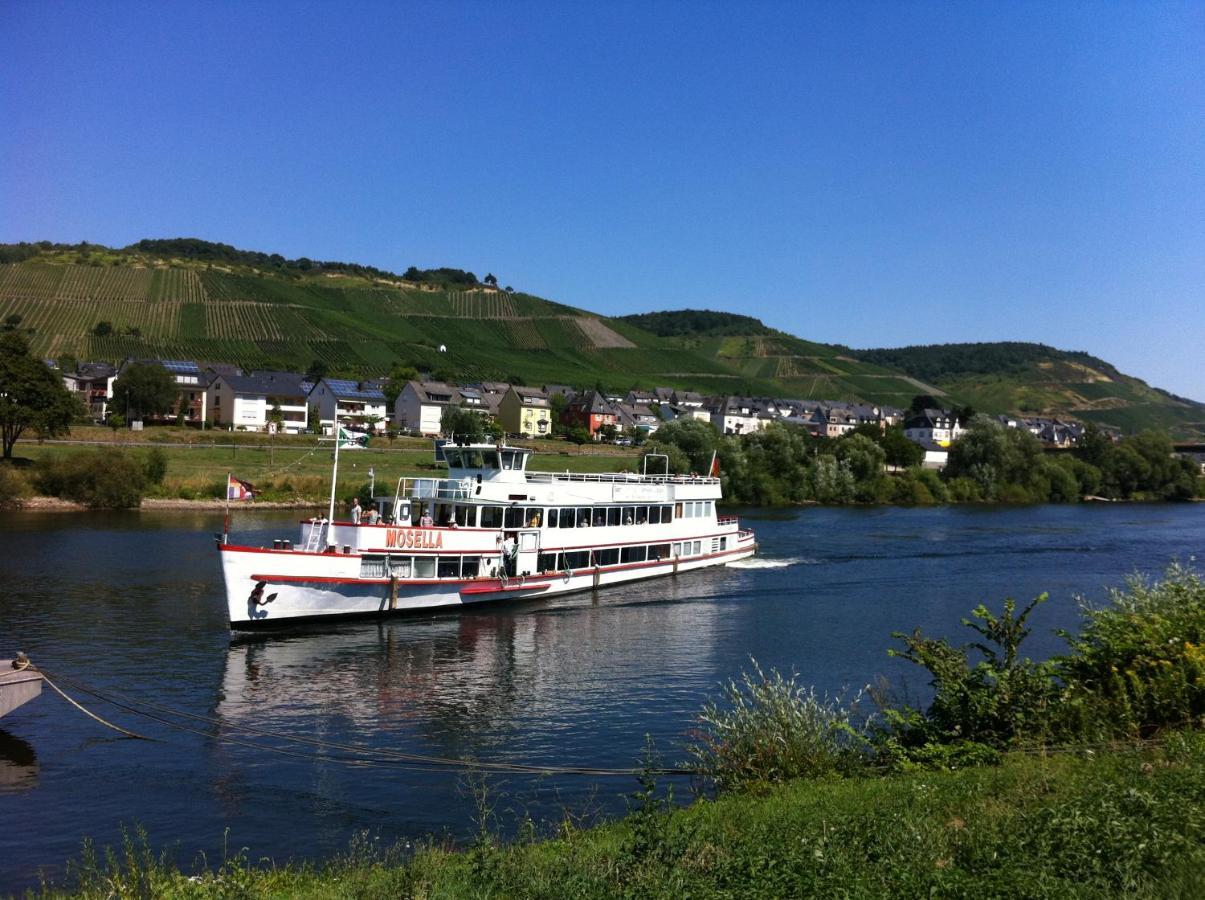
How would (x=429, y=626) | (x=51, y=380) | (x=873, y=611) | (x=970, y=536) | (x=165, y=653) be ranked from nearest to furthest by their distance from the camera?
(x=165, y=653) → (x=429, y=626) → (x=873, y=611) → (x=970, y=536) → (x=51, y=380)

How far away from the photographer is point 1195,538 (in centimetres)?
7088

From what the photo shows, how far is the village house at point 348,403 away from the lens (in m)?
131

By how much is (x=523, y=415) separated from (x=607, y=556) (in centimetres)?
9221

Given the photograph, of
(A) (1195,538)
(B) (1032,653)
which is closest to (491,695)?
(B) (1032,653)

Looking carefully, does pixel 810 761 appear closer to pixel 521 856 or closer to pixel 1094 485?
pixel 521 856

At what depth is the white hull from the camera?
32281 millimetres

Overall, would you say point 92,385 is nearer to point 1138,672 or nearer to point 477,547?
point 477,547

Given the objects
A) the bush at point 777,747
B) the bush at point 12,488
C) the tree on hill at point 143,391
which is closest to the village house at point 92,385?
the tree on hill at point 143,391

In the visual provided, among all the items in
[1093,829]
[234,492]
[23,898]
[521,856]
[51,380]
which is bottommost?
[23,898]

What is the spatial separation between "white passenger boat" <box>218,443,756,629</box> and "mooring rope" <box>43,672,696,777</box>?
8295 mm

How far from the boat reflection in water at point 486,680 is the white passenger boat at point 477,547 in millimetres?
1171

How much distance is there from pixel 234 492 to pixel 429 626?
8.56 m

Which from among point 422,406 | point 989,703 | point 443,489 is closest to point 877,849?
point 989,703

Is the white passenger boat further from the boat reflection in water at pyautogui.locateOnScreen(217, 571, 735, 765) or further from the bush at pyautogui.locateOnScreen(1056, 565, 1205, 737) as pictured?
the bush at pyautogui.locateOnScreen(1056, 565, 1205, 737)
